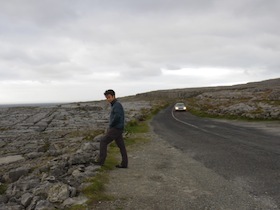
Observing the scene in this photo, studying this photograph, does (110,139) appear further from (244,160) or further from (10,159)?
(10,159)

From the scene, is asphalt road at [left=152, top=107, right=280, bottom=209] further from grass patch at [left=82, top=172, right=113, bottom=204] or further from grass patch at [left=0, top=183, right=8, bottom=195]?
grass patch at [left=0, top=183, right=8, bottom=195]

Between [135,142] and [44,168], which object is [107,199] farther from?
[135,142]

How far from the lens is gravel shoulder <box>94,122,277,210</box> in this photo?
A: 296 inches

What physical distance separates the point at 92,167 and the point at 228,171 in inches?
197

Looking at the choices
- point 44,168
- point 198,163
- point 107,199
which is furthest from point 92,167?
point 198,163

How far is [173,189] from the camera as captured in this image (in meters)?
8.79

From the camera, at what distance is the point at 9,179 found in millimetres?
11703

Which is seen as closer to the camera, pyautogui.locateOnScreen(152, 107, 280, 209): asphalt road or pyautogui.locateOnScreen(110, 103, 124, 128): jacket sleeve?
pyautogui.locateOnScreen(152, 107, 280, 209): asphalt road

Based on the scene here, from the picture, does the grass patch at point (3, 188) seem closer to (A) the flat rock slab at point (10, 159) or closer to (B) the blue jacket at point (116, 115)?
(B) the blue jacket at point (116, 115)

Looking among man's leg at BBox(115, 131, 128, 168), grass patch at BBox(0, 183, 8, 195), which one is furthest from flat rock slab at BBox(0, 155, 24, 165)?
man's leg at BBox(115, 131, 128, 168)

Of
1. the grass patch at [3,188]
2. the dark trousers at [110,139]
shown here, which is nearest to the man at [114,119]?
the dark trousers at [110,139]

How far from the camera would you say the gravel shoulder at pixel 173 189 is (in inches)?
296

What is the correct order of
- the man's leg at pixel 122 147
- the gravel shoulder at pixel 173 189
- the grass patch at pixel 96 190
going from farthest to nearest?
the man's leg at pixel 122 147 → the grass patch at pixel 96 190 → the gravel shoulder at pixel 173 189

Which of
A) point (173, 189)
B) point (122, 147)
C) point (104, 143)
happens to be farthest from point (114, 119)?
point (173, 189)
